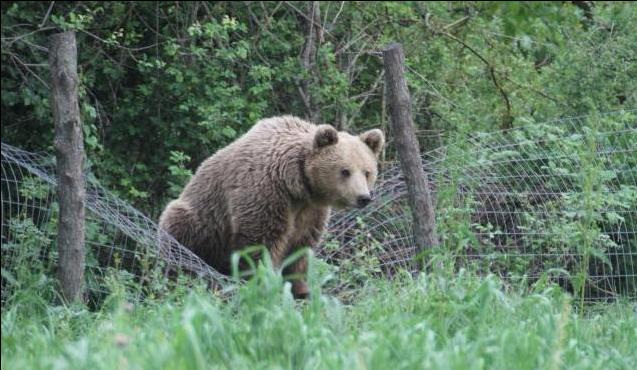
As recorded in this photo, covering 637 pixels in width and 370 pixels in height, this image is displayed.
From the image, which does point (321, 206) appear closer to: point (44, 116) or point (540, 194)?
point (540, 194)

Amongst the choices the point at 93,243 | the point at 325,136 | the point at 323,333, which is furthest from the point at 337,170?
the point at 323,333

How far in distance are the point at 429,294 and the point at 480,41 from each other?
22.5 ft

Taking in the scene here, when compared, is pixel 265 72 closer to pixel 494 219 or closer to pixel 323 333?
pixel 494 219

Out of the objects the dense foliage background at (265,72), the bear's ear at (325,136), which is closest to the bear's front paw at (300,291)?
the bear's ear at (325,136)

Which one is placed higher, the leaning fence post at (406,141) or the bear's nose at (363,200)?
the leaning fence post at (406,141)

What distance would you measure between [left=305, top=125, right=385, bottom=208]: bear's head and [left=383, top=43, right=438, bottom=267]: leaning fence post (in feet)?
2.70

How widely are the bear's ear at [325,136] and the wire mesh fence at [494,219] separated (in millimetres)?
807

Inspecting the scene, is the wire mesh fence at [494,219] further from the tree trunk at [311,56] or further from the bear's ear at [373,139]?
the tree trunk at [311,56]

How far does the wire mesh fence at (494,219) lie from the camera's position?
6.97 metres

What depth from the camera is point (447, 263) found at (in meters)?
6.12

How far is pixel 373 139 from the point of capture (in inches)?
316

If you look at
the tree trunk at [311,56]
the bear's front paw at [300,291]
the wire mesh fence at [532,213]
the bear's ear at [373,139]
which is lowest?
the bear's front paw at [300,291]

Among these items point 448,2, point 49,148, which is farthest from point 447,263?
point 448,2

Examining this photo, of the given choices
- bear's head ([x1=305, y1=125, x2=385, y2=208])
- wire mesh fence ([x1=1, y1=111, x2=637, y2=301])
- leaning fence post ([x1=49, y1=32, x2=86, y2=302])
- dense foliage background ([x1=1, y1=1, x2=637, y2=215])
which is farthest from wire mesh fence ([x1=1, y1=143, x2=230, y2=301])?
dense foliage background ([x1=1, y1=1, x2=637, y2=215])
